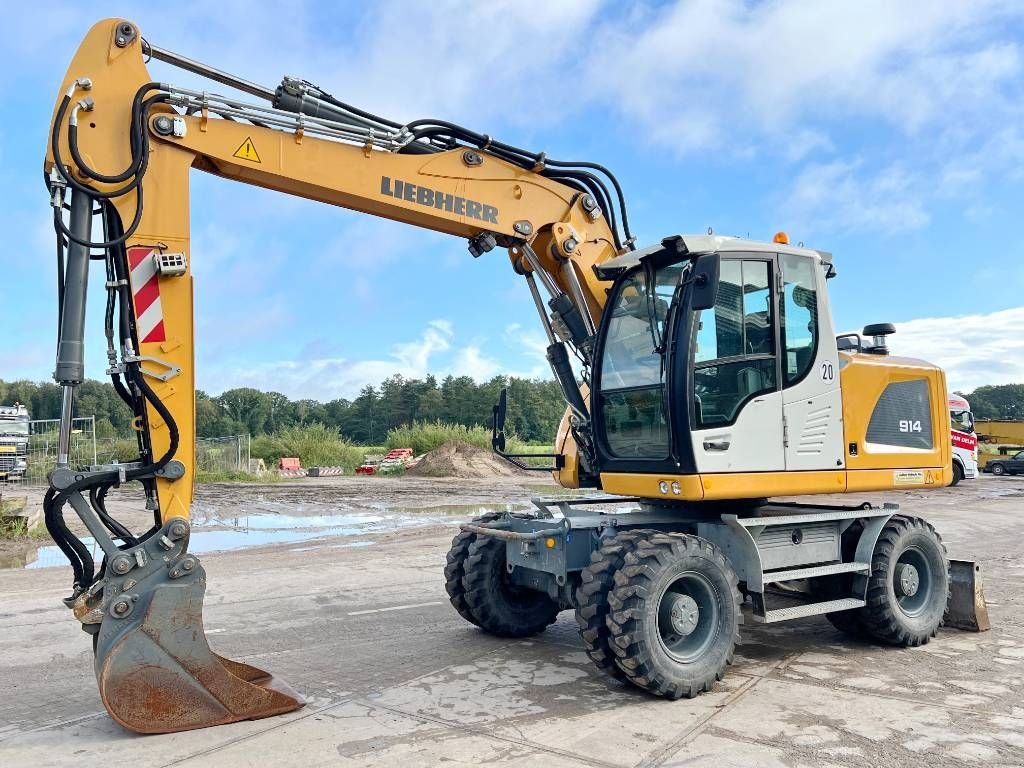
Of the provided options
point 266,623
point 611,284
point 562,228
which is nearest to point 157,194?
point 562,228

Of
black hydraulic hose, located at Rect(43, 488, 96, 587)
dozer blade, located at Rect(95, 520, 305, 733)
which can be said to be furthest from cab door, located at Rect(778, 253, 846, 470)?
black hydraulic hose, located at Rect(43, 488, 96, 587)

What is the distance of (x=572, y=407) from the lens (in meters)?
6.66

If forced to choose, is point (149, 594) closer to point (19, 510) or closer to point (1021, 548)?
point (19, 510)

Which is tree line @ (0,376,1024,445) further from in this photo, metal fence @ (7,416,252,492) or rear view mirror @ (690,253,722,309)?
rear view mirror @ (690,253,722,309)

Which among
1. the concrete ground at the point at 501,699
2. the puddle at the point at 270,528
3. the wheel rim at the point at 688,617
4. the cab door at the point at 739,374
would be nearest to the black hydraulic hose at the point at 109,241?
the concrete ground at the point at 501,699

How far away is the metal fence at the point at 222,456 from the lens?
95.8ft

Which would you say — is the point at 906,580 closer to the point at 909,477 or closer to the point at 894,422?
the point at 909,477

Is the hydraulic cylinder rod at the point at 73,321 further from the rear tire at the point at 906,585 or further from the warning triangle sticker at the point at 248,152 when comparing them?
the rear tire at the point at 906,585

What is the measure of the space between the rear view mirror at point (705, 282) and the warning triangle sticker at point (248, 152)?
2865 millimetres

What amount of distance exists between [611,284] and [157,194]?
3302mm

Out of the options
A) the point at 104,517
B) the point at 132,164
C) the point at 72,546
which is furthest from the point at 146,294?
the point at 72,546

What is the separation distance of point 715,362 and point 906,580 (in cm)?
267

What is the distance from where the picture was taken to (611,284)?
21.4ft

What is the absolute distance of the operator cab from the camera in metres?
5.50
